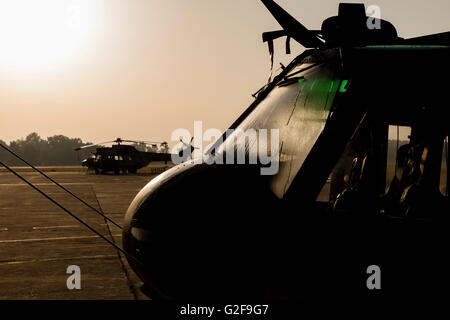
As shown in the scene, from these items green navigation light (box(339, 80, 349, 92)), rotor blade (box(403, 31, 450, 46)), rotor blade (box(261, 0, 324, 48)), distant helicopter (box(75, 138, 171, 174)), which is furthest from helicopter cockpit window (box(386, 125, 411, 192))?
distant helicopter (box(75, 138, 171, 174))

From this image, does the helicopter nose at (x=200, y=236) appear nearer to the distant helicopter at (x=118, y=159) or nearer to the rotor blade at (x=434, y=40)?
the rotor blade at (x=434, y=40)

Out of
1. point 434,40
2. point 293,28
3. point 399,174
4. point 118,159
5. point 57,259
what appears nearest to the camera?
point 434,40

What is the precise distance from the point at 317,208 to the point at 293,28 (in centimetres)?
175

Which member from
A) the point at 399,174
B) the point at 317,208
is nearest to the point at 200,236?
the point at 317,208

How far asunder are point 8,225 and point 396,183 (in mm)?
8353

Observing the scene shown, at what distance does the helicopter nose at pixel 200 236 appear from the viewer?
2.60m

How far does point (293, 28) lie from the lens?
3730 millimetres

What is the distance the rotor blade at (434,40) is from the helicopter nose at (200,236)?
5.58 feet

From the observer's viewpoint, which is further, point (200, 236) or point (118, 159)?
point (118, 159)

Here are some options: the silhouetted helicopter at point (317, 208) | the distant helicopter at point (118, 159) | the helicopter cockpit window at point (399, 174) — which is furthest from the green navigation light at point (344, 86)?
the distant helicopter at point (118, 159)

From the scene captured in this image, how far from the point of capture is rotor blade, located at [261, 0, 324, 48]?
11.9 feet

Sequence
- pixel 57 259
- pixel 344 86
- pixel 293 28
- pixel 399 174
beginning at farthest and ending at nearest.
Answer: pixel 57 259, pixel 399 174, pixel 293 28, pixel 344 86

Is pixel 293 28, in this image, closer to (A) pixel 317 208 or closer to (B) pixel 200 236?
(A) pixel 317 208

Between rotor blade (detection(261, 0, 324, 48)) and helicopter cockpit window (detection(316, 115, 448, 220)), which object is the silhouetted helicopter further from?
rotor blade (detection(261, 0, 324, 48))
